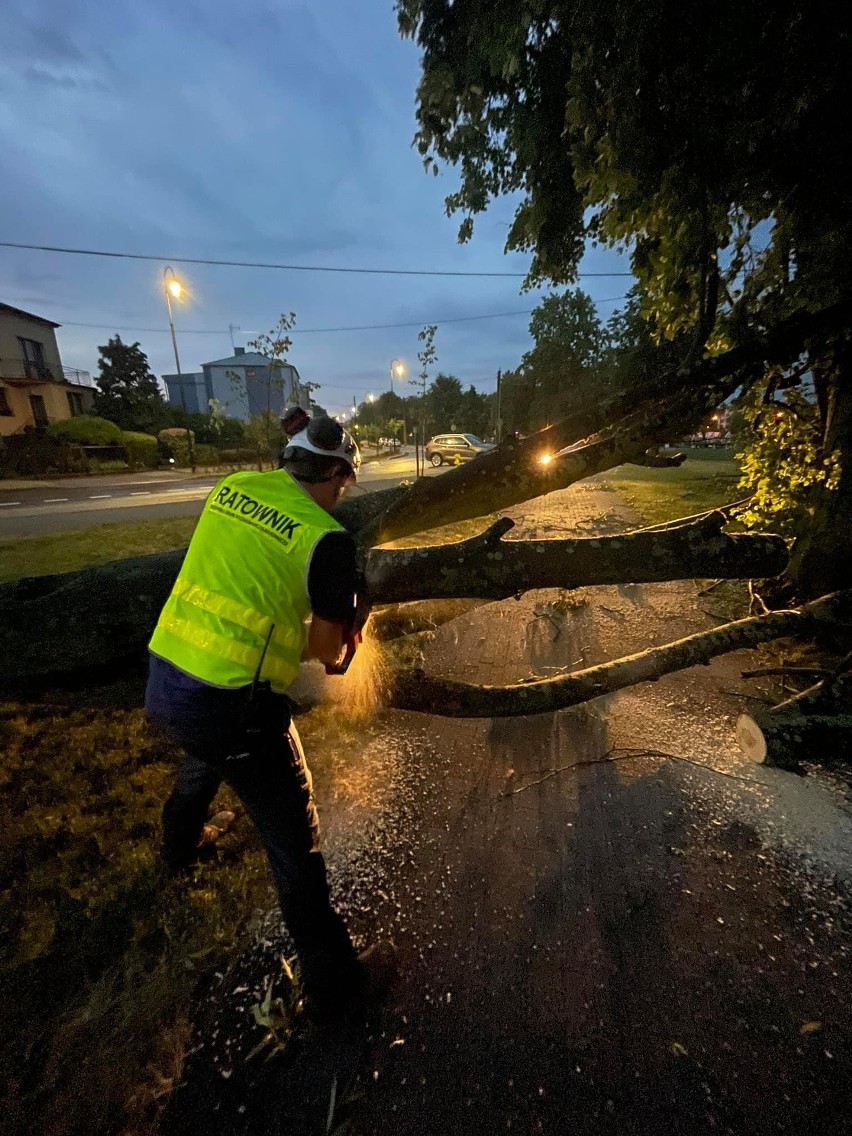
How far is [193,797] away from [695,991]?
7.61 ft

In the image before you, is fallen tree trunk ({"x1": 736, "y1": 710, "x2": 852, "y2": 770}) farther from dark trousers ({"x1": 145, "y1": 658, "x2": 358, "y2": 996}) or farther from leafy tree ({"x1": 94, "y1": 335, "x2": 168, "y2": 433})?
leafy tree ({"x1": 94, "y1": 335, "x2": 168, "y2": 433})

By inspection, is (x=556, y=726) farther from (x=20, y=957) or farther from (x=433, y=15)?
(x=433, y=15)

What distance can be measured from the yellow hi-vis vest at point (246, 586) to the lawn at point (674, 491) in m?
8.38

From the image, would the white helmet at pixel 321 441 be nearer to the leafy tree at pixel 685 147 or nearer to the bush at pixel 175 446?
the leafy tree at pixel 685 147

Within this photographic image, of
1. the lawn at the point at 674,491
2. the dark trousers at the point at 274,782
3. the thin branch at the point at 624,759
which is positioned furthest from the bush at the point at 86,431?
the thin branch at the point at 624,759

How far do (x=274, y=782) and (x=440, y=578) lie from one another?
1.35m

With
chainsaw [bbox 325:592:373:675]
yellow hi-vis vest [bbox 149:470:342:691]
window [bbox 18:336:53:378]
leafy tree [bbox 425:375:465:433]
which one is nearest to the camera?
yellow hi-vis vest [bbox 149:470:342:691]

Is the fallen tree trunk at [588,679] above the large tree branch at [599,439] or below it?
below

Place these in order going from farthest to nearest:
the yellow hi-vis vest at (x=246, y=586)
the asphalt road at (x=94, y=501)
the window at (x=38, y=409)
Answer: the window at (x=38, y=409), the asphalt road at (x=94, y=501), the yellow hi-vis vest at (x=246, y=586)

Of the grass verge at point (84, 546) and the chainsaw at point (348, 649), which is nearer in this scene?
the chainsaw at point (348, 649)

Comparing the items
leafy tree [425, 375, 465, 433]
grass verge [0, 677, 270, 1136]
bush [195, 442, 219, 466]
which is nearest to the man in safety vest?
grass verge [0, 677, 270, 1136]

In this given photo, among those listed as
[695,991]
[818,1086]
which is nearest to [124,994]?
[695,991]

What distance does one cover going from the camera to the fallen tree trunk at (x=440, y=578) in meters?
2.77

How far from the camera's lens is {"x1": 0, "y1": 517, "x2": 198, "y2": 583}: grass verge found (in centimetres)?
709
